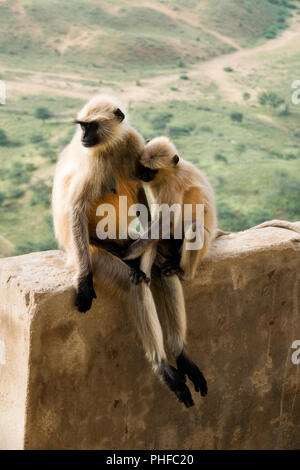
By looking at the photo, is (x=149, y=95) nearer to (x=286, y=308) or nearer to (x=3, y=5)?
(x=3, y=5)

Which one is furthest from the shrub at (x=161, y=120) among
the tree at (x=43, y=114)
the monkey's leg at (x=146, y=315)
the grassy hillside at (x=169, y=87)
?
the monkey's leg at (x=146, y=315)

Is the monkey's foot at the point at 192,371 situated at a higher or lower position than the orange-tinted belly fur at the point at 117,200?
lower

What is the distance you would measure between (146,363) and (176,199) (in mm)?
915

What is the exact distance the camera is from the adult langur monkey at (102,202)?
308 centimetres

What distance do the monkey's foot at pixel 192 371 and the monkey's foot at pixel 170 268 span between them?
Result: 1.41ft

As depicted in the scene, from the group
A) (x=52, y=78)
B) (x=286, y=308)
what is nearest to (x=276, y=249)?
(x=286, y=308)

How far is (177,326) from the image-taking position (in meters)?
3.26

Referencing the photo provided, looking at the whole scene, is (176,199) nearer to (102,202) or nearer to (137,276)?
(102,202)

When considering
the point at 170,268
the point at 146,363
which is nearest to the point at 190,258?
the point at 170,268

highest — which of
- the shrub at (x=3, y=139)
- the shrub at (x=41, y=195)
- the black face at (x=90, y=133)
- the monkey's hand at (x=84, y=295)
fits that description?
the black face at (x=90, y=133)

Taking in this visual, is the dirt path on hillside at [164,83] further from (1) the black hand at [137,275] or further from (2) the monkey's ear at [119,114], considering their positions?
(1) the black hand at [137,275]

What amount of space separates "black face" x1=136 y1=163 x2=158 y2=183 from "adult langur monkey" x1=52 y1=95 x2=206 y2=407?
0.13ft

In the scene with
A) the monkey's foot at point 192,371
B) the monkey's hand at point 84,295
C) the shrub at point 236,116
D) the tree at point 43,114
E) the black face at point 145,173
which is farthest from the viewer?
the shrub at point 236,116

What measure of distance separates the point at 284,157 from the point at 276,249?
28749 millimetres
